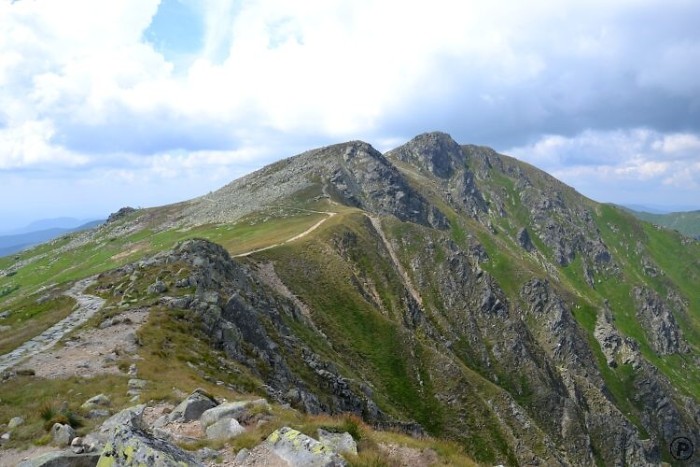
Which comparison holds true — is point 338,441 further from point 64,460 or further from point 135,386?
point 135,386

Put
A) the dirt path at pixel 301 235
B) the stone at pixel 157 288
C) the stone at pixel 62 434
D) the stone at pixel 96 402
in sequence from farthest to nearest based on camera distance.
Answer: the dirt path at pixel 301 235 → the stone at pixel 157 288 → the stone at pixel 96 402 → the stone at pixel 62 434

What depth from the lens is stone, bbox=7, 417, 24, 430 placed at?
18.5 meters

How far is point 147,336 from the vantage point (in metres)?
30.2

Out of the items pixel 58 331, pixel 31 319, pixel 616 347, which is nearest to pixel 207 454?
pixel 58 331

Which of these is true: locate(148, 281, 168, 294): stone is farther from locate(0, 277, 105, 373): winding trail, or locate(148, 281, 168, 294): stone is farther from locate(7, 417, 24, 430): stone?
locate(7, 417, 24, 430): stone

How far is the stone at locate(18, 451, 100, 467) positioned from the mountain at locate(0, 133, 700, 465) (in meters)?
7.12

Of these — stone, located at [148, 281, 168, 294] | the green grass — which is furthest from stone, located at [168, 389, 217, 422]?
stone, located at [148, 281, 168, 294]

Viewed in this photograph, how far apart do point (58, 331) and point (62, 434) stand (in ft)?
65.5

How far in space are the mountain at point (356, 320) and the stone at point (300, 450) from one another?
26.6ft

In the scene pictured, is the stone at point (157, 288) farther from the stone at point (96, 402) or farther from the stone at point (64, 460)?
the stone at point (64, 460)

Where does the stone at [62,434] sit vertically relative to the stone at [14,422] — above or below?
above

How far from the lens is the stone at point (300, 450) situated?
14.4m

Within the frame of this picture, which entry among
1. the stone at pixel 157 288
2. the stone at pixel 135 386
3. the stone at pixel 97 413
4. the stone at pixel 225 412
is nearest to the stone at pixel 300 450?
the stone at pixel 225 412

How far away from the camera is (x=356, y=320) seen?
261 ft
